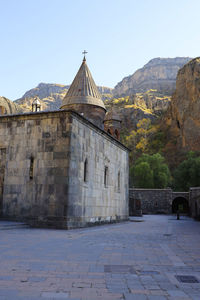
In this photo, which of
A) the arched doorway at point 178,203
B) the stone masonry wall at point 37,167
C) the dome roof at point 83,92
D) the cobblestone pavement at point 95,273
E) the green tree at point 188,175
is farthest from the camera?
the arched doorway at point 178,203

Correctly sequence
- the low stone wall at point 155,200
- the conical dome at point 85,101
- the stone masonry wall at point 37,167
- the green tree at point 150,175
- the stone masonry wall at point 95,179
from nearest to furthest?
the stone masonry wall at point 37,167 < the stone masonry wall at point 95,179 < the conical dome at point 85,101 < the low stone wall at point 155,200 < the green tree at point 150,175

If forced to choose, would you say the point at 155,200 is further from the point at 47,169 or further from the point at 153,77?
the point at 153,77

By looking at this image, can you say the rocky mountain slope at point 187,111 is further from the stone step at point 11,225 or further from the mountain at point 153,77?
the mountain at point 153,77

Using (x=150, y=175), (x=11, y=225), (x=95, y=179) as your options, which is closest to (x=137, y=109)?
(x=150, y=175)

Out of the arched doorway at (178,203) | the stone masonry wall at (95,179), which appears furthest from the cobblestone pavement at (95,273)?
the arched doorway at (178,203)

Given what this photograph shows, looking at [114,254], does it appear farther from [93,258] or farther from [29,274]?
[29,274]

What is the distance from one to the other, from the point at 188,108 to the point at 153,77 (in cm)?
8977

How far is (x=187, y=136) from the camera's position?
187 ft

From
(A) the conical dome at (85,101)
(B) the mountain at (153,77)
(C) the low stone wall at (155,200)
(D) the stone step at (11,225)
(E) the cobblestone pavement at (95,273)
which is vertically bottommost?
(E) the cobblestone pavement at (95,273)

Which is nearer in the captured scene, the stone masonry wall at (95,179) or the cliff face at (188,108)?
the stone masonry wall at (95,179)

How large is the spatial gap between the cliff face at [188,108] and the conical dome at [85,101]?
1589 inches

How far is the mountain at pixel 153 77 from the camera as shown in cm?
12950

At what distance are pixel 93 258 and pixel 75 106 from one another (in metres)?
13.9

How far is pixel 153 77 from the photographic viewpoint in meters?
142
